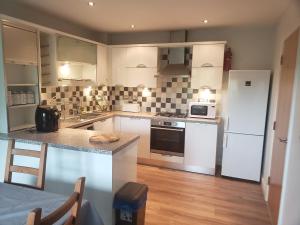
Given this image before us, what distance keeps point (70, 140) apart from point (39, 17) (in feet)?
6.35

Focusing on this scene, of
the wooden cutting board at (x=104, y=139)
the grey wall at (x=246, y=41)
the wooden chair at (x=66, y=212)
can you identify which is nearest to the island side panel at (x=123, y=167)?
the wooden cutting board at (x=104, y=139)

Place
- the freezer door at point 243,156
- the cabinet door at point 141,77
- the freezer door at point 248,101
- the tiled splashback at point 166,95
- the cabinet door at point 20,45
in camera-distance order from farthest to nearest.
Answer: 1. the tiled splashback at point 166,95
2. the cabinet door at point 141,77
3. the freezer door at point 243,156
4. the freezer door at point 248,101
5. the cabinet door at point 20,45

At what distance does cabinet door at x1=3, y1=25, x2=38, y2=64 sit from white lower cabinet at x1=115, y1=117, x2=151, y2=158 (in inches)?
70.3

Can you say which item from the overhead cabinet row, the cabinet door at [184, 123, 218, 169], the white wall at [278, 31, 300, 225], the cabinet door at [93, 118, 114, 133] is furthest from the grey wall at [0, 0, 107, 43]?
the white wall at [278, 31, 300, 225]

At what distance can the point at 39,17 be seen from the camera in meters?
3.04

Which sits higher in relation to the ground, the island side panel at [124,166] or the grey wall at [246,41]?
the grey wall at [246,41]

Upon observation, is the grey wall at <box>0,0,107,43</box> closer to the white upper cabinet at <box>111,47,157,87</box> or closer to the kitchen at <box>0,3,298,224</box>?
the kitchen at <box>0,3,298,224</box>

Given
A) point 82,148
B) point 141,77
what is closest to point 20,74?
point 82,148

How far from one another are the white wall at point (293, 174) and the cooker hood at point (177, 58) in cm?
199

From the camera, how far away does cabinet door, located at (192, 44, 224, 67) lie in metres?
3.47

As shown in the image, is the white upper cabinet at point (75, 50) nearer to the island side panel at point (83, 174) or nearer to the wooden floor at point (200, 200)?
the island side panel at point (83, 174)

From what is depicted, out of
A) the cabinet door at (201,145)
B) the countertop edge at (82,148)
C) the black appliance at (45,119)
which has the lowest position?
the cabinet door at (201,145)

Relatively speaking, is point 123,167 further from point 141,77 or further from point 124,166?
point 141,77

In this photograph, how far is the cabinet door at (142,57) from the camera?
3848 millimetres
